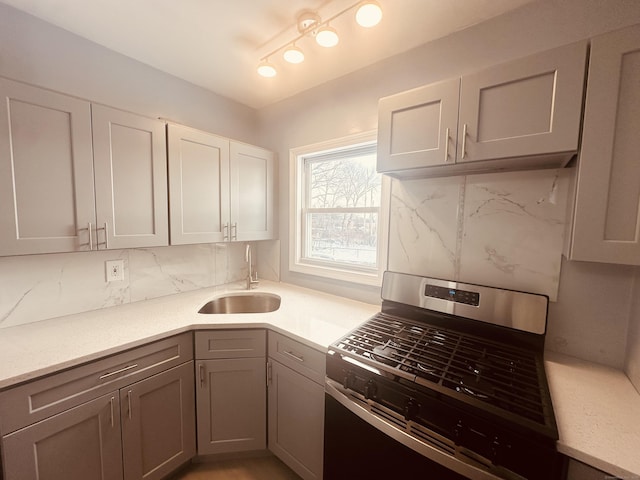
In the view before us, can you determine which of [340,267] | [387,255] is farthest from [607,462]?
[340,267]

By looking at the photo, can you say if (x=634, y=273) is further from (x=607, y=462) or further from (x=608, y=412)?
(x=607, y=462)

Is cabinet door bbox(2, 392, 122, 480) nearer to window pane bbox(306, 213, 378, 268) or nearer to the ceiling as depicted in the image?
window pane bbox(306, 213, 378, 268)

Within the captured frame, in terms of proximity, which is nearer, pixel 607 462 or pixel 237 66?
pixel 607 462

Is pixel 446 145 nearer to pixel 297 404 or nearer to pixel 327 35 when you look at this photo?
pixel 327 35

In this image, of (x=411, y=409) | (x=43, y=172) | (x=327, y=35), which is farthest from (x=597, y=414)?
(x=43, y=172)

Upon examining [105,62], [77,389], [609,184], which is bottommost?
[77,389]

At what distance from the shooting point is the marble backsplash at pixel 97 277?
1.39 m

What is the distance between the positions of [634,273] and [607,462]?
32.6 inches

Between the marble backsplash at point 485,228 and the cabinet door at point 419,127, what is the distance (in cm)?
33

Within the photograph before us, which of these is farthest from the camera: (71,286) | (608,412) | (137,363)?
(71,286)

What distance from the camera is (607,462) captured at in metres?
0.68

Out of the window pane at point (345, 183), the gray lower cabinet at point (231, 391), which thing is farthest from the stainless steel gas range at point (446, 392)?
the window pane at point (345, 183)

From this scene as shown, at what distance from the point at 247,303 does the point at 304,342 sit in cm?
103

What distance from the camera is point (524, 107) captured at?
3.43ft
